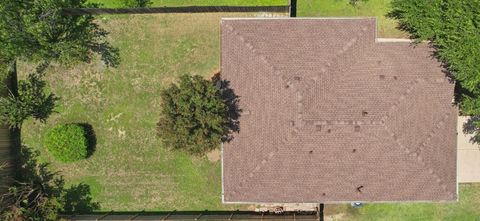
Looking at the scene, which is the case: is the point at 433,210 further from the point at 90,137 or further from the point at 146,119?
the point at 90,137

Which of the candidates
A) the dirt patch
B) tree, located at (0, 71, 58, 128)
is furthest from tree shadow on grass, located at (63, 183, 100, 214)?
the dirt patch

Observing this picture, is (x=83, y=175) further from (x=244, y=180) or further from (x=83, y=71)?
(x=244, y=180)

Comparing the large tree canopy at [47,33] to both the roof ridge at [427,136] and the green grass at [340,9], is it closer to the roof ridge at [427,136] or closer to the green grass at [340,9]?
the green grass at [340,9]

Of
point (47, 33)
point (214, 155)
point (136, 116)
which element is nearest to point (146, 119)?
point (136, 116)

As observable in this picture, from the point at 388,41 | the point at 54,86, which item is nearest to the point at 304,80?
the point at 388,41

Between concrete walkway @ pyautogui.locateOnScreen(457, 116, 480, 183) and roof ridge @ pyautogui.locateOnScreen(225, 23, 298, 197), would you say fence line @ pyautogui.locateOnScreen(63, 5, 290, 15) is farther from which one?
concrete walkway @ pyautogui.locateOnScreen(457, 116, 480, 183)

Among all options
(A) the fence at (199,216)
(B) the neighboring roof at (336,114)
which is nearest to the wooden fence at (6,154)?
(A) the fence at (199,216)
